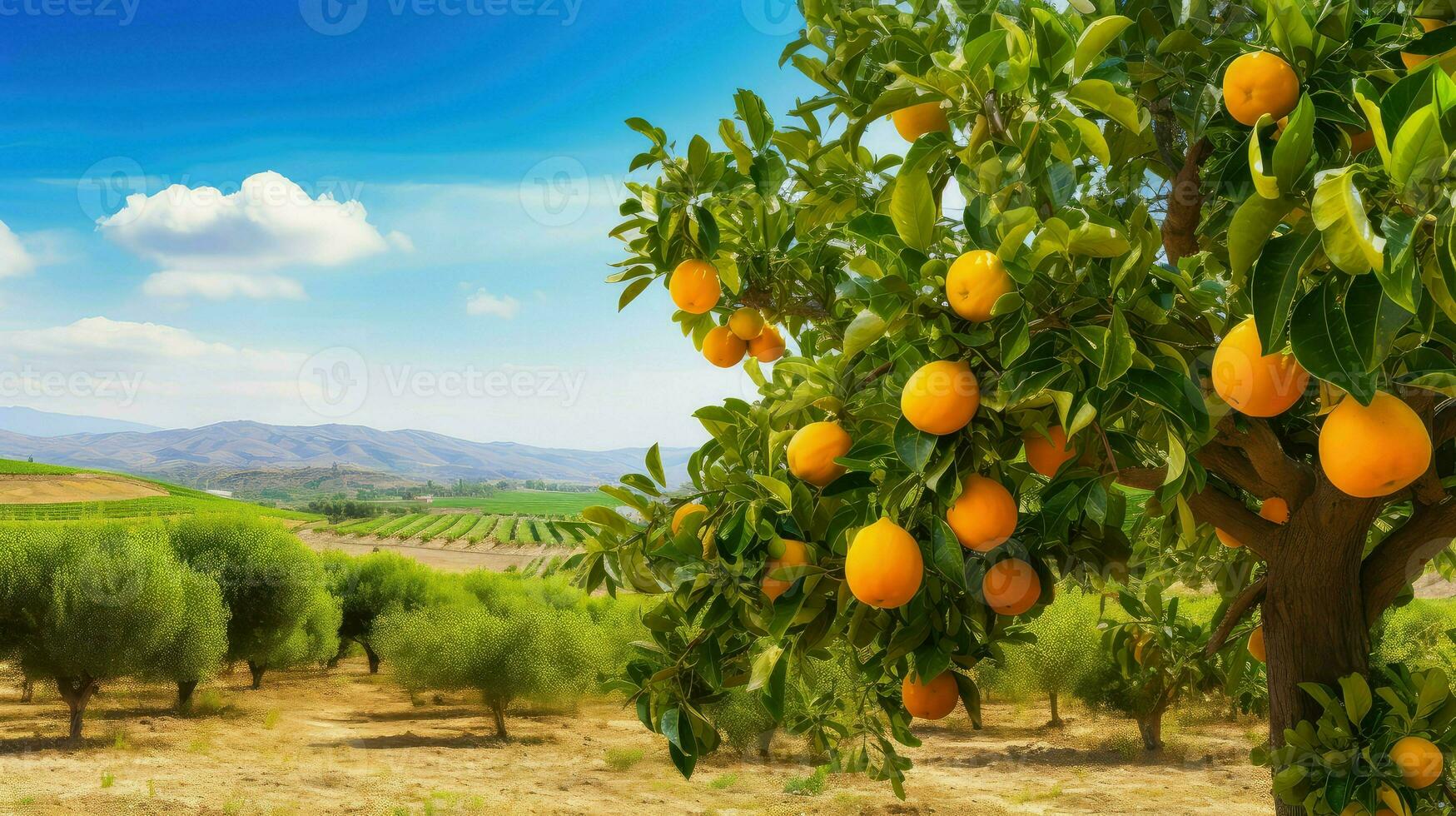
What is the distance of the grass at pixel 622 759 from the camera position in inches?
315

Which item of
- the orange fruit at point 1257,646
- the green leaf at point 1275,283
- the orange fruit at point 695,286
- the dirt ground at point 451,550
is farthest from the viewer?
the dirt ground at point 451,550

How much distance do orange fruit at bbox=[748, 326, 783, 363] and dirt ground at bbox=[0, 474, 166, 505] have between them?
21.1m

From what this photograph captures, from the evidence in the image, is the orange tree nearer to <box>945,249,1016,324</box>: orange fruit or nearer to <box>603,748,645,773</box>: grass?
<box>945,249,1016,324</box>: orange fruit

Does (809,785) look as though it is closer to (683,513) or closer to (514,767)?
(514,767)

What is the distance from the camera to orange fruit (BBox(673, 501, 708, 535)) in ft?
5.07

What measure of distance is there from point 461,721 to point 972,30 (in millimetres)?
10392

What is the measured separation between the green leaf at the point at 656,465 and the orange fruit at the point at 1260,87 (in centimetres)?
119

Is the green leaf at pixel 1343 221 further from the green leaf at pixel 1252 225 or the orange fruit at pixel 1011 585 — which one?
the orange fruit at pixel 1011 585

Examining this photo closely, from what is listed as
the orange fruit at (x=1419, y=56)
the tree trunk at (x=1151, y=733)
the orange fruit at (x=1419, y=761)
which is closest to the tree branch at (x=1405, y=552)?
the orange fruit at (x=1419, y=761)

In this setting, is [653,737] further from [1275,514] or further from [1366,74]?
[1366,74]

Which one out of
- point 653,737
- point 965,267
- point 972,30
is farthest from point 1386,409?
point 653,737

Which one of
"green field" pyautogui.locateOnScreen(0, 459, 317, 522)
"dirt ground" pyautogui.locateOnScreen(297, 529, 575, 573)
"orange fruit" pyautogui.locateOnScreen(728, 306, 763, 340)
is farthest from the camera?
"dirt ground" pyautogui.locateOnScreen(297, 529, 575, 573)

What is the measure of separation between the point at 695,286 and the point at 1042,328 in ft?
2.60

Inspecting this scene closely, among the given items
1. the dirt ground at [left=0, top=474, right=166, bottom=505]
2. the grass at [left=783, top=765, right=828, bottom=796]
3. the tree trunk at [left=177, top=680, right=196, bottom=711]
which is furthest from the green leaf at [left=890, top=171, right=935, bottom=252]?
the dirt ground at [left=0, top=474, right=166, bottom=505]
